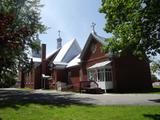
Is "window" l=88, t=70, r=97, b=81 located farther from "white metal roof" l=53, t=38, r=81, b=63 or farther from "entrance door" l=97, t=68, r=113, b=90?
"white metal roof" l=53, t=38, r=81, b=63

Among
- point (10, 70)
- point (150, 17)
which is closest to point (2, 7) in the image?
point (10, 70)

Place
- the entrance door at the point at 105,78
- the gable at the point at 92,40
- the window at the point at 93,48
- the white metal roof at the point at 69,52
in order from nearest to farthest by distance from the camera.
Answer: the entrance door at the point at 105,78, the gable at the point at 92,40, the window at the point at 93,48, the white metal roof at the point at 69,52

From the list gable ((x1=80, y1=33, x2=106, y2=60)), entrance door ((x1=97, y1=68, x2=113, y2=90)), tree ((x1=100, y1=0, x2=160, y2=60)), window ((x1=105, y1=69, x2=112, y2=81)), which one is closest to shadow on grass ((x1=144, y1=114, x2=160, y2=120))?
tree ((x1=100, y1=0, x2=160, y2=60))

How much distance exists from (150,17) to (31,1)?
14876 millimetres

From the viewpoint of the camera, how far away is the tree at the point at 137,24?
17.9 metres

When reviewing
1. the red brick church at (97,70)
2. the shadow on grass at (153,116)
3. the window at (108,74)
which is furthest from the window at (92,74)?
the shadow on grass at (153,116)

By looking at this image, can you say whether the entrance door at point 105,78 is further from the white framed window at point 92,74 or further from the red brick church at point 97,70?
A: the white framed window at point 92,74

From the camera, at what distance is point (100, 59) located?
3266 cm

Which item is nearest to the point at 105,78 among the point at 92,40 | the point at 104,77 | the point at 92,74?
the point at 104,77

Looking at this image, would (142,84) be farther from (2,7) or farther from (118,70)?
(2,7)

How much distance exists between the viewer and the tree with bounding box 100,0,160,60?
17906 millimetres

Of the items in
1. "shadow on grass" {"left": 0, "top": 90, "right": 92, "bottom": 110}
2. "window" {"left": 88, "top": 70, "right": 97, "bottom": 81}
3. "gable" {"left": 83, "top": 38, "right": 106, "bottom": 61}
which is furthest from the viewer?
"gable" {"left": 83, "top": 38, "right": 106, "bottom": 61}

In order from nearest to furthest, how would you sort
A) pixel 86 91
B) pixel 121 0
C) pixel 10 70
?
pixel 121 0, pixel 86 91, pixel 10 70

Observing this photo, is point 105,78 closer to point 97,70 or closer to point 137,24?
point 97,70
